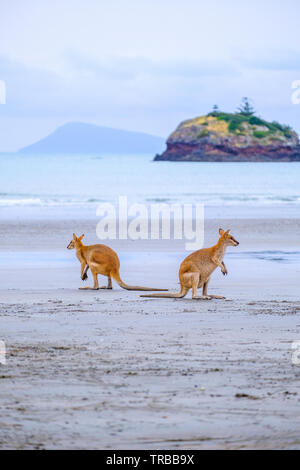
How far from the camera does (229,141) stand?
128 m

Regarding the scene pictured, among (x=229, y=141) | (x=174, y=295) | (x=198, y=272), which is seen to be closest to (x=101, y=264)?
(x=174, y=295)

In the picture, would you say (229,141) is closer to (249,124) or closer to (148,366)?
(249,124)

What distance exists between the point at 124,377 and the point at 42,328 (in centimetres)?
191

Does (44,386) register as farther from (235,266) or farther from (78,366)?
(235,266)

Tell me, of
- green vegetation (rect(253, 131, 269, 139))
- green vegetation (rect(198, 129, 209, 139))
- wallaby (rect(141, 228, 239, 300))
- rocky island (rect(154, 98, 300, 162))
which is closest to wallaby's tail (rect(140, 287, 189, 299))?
wallaby (rect(141, 228, 239, 300))

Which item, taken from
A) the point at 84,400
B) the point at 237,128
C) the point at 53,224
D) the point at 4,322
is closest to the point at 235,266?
the point at 4,322

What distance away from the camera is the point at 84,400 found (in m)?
4.87

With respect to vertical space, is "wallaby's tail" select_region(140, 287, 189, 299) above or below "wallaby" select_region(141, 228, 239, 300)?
below

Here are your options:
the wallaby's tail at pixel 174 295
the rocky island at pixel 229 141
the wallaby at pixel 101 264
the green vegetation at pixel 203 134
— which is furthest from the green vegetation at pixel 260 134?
the wallaby's tail at pixel 174 295

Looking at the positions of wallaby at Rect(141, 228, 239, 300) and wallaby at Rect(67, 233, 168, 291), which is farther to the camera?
wallaby at Rect(67, 233, 168, 291)

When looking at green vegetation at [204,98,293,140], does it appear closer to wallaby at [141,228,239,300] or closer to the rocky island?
the rocky island

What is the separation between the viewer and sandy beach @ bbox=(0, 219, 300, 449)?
14.4 ft

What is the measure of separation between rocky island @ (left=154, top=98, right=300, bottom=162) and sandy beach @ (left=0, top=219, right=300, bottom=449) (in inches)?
4588

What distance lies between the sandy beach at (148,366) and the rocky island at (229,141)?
11654 centimetres
